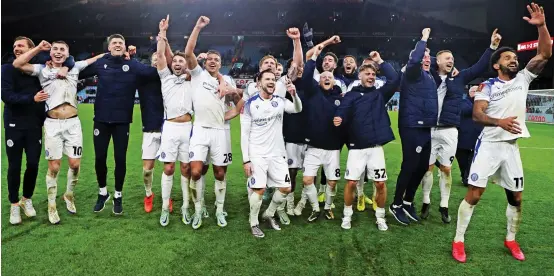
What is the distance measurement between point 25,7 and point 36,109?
37318mm

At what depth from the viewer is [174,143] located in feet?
18.4

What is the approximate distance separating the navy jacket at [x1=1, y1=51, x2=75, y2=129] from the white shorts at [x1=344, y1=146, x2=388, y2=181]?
4.11 m

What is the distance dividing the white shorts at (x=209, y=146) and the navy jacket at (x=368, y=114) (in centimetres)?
157

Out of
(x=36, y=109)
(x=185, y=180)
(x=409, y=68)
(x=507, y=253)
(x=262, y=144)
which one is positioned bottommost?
(x=507, y=253)

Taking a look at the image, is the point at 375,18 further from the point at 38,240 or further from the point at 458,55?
the point at 38,240

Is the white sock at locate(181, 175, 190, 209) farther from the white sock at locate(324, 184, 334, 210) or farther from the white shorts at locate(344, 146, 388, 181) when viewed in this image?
the white shorts at locate(344, 146, 388, 181)

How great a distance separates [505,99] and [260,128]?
2694 mm

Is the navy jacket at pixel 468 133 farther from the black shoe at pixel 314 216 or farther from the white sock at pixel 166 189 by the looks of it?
the white sock at pixel 166 189

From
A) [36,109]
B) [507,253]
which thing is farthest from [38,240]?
[507,253]

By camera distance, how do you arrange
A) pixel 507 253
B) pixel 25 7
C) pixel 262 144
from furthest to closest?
1. pixel 25 7
2. pixel 262 144
3. pixel 507 253

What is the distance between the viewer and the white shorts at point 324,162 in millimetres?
5500

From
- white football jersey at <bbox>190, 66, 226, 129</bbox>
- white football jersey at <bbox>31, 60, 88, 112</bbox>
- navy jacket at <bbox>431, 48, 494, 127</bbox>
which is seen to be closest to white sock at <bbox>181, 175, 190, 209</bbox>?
white football jersey at <bbox>190, 66, 226, 129</bbox>

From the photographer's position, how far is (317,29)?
120 ft

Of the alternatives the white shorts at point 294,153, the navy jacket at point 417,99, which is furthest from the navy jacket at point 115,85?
the navy jacket at point 417,99
